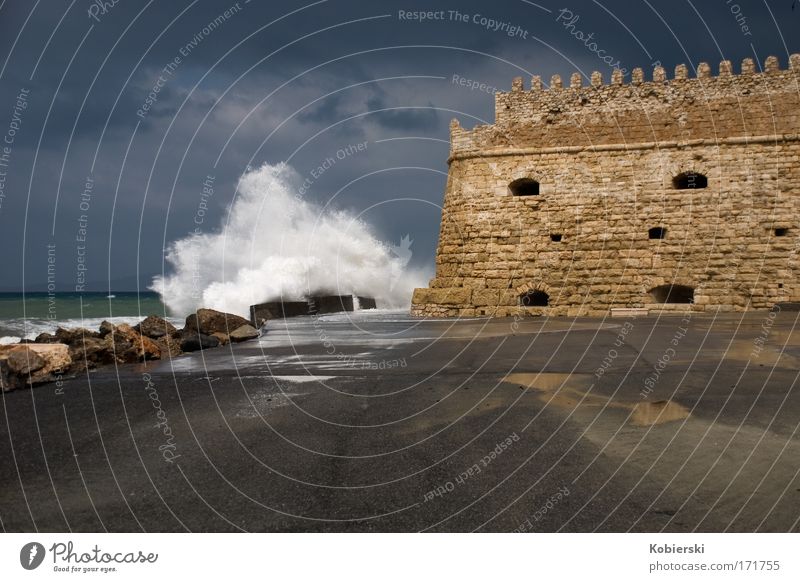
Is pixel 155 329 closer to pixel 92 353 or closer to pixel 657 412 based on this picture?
pixel 92 353

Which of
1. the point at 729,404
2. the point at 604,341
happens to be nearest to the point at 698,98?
the point at 604,341

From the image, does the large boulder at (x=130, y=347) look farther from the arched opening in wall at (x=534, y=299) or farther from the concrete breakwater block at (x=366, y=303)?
the concrete breakwater block at (x=366, y=303)

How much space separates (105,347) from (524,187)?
1260 centimetres

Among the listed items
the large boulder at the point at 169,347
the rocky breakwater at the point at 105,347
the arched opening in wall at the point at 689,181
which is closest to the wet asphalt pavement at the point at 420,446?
the rocky breakwater at the point at 105,347

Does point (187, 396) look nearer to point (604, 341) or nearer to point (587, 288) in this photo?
point (604, 341)

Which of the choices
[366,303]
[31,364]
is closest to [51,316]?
[366,303]

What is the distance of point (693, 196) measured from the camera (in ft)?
48.9

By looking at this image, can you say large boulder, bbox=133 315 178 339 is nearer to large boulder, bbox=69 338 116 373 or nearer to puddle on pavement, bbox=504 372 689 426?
large boulder, bbox=69 338 116 373

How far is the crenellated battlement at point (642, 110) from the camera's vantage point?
14.5m

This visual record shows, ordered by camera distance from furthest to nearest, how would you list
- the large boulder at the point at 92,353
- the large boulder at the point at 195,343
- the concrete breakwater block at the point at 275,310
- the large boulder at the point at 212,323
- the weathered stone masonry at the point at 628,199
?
the concrete breakwater block at the point at 275,310 → the weathered stone masonry at the point at 628,199 → the large boulder at the point at 212,323 → the large boulder at the point at 195,343 → the large boulder at the point at 92,353

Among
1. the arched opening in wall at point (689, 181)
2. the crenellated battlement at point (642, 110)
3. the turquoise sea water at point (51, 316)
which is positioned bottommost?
the turquoise sea water at point (51, 316)

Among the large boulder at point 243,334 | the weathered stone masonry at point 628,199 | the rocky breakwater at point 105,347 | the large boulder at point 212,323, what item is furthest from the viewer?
the weathered stone masonry at point 628,199

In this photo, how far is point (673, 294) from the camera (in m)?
15.2

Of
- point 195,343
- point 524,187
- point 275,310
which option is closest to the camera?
point 195,343
